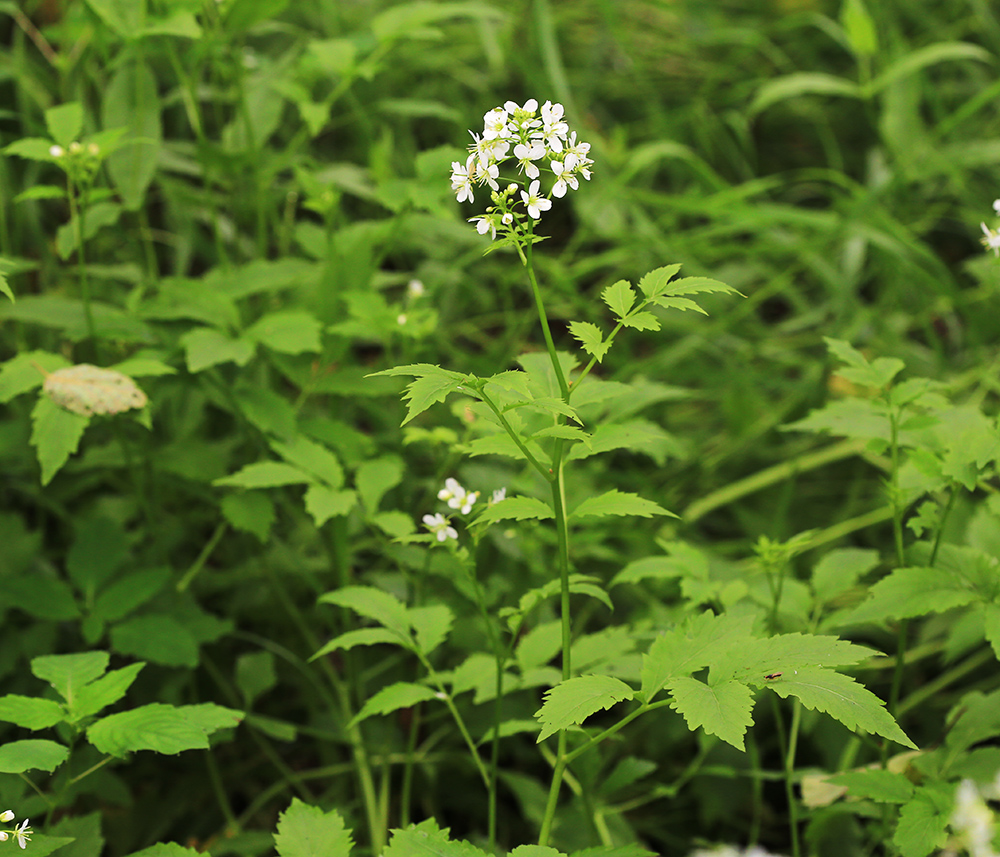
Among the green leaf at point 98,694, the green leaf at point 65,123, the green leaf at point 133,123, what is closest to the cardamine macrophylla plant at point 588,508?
the green leaf at point 98,694

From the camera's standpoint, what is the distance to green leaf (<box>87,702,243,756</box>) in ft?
A: 3.05

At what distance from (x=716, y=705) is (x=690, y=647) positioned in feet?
0.38

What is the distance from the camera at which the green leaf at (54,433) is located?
4.10ft

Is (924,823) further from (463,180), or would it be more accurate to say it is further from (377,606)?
(463,180)

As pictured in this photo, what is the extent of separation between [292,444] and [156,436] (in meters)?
0.50

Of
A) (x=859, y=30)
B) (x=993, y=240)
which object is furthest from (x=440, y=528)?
(x=859, y=30)

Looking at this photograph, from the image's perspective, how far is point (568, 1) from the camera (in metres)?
3.03

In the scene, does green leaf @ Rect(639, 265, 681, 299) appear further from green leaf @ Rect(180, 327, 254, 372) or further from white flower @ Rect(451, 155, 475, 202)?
green leaf @ Rect(180, 327, 254, 372)

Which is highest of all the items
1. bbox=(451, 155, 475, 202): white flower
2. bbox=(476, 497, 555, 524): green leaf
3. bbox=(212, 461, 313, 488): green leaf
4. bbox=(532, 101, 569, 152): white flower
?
bbox=(532, 101, 569, 152): white flower

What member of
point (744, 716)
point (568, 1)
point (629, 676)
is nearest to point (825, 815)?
point (629, 676)

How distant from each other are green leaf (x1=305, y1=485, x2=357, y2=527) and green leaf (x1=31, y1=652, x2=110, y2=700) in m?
0.33

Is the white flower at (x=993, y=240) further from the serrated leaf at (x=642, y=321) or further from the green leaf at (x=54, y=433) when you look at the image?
the green leaf at (x=54, y=433)

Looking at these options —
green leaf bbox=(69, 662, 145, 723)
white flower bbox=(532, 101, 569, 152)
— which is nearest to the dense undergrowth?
green leaf bbox=(69, 662, 145, 723)

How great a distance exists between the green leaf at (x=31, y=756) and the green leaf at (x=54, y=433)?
43 centimetres
